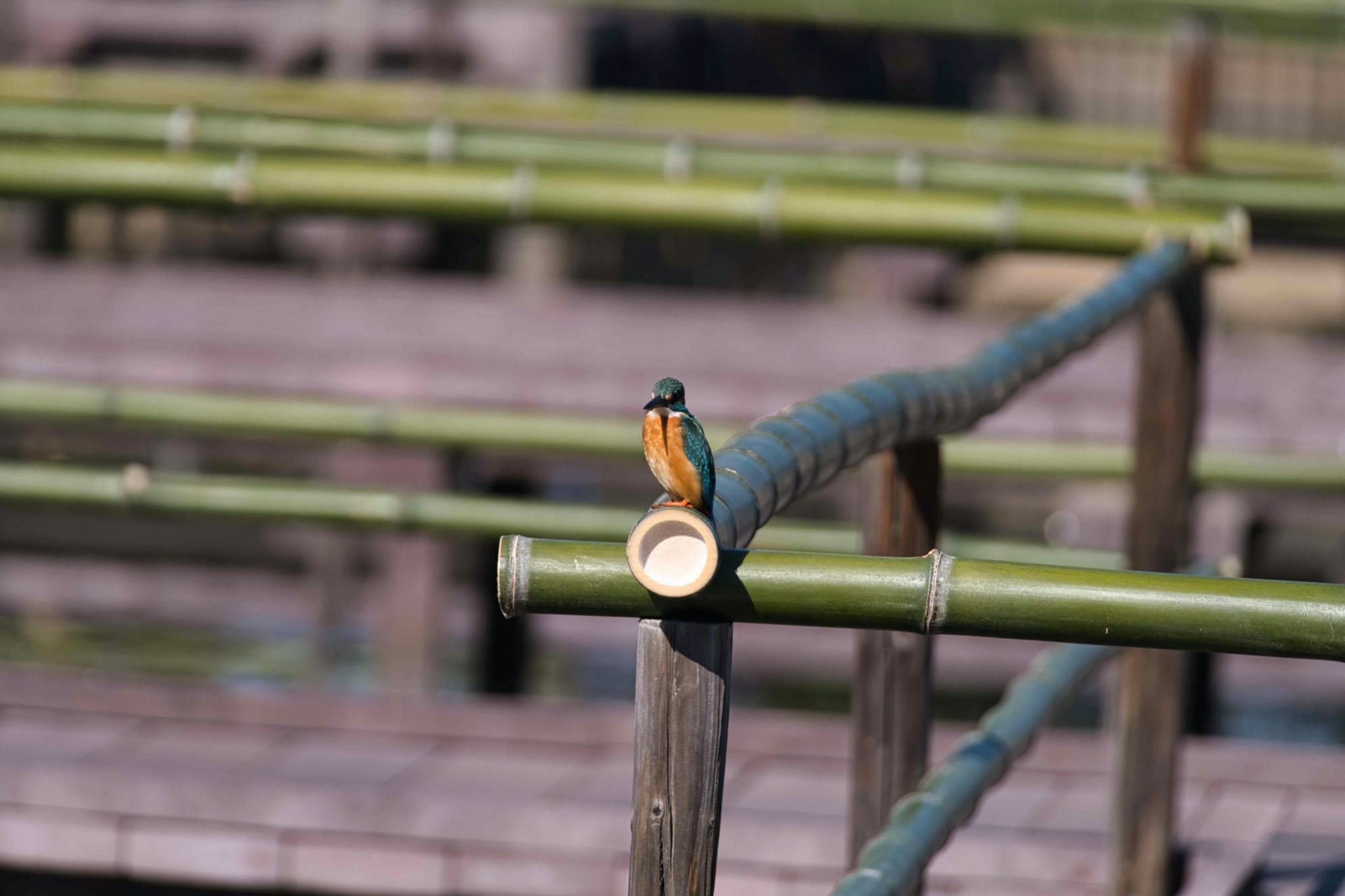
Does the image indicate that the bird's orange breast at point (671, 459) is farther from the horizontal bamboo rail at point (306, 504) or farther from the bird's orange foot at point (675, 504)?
the horizontal bamboo rail at point (306, 504)

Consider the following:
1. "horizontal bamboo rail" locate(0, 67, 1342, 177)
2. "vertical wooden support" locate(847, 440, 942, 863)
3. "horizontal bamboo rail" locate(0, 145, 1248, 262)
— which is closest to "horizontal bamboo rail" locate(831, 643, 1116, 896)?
"vertical wooden support" locate(847, 440, 942, 863)

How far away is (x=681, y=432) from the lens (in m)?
1.03

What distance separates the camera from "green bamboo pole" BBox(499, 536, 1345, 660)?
3.54 feet

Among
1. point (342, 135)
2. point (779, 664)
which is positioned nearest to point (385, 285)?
point (779, 664)

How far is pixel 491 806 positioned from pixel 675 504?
1.55 metres

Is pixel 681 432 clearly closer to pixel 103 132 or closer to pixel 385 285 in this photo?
pixel 103 132

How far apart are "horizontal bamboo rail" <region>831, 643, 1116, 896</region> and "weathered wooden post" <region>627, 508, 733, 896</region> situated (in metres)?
0.25

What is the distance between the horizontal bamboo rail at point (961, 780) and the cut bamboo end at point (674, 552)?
16.0 inches

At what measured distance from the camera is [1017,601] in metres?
1.13

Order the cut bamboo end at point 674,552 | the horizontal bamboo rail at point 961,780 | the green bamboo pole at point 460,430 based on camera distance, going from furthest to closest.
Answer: the green bamboo pole at point 460,430 < the horizontal bamboo rail at point 961,780 < the cut bamboo end at point 674,552

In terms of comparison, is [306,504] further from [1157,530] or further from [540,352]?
[540,352]

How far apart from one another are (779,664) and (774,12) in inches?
73.8

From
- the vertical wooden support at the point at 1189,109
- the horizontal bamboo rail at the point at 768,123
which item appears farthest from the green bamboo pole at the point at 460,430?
the horizontal bamboo rail at the point at 768,123

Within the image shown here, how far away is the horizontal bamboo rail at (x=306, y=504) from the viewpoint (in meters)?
2.66
